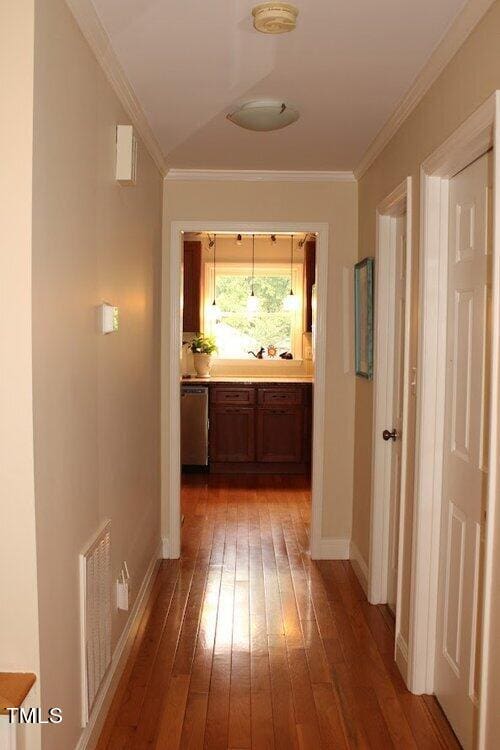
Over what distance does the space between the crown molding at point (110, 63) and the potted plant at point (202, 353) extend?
3.67m

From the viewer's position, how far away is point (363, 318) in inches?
162

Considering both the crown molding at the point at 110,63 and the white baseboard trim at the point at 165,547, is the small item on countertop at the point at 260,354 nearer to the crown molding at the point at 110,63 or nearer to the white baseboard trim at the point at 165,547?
the white baseboard trim at the point at 165,547

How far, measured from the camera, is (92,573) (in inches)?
93.4

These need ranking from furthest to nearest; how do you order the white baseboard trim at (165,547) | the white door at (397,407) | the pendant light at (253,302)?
1. the pendant light at (253,302)
2. the white baseboard trim at (165,547)
3. the white door at (397,407)

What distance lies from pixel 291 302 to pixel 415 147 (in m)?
4.60

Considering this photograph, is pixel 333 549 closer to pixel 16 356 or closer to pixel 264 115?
pixel 264 115

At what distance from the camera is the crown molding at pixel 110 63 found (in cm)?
216

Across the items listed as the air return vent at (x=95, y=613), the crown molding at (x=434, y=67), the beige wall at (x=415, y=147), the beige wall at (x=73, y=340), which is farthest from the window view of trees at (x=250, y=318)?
the air return vent at (x=95, y=613)

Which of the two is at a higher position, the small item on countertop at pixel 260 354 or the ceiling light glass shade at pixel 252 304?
the ceiling light glass shade at pixel 252 304

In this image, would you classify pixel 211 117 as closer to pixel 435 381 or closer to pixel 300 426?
pixel 435 381

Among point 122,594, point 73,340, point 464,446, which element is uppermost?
point 73,340

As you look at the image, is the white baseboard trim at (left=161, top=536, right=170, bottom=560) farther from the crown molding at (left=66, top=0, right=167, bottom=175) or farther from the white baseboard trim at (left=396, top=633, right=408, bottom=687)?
the crown molding at (left=66, top=0, right=167, bottom=175)

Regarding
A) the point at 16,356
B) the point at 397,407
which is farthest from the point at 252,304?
the point at 16,356

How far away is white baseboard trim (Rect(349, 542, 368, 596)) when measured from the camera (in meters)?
3.99
